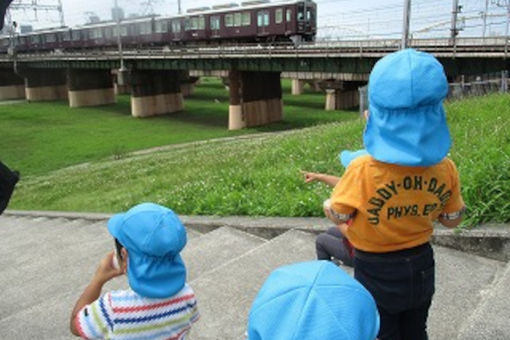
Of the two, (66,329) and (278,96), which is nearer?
(66,329)

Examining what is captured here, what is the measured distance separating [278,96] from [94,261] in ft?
116

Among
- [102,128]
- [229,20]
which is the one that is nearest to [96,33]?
[102,128]

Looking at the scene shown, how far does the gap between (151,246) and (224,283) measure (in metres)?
1.87

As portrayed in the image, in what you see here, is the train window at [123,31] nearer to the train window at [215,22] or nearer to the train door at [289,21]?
the train window at [215,22]

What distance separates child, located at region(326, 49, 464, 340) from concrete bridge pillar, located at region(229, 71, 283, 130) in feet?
112

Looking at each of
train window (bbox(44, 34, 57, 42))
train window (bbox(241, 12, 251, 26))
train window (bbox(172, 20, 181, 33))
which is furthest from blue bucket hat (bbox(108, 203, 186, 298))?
train window (bbox(44, 34, 57, 42))

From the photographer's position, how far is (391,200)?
2270 millimetres

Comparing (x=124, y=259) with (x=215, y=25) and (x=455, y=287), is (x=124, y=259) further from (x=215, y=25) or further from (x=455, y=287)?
(x=215, y=25)

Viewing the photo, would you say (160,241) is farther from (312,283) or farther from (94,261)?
(94,261)

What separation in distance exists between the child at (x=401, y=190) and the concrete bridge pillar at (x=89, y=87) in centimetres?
5397

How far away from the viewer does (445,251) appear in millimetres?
3930

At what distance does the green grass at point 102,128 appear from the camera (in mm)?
26438

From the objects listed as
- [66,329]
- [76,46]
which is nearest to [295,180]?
[66,329]

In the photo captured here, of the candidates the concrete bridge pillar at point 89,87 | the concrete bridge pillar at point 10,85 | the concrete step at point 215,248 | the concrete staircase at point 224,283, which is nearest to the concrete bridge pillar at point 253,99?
the concrete bridge pillar at point 89,87
